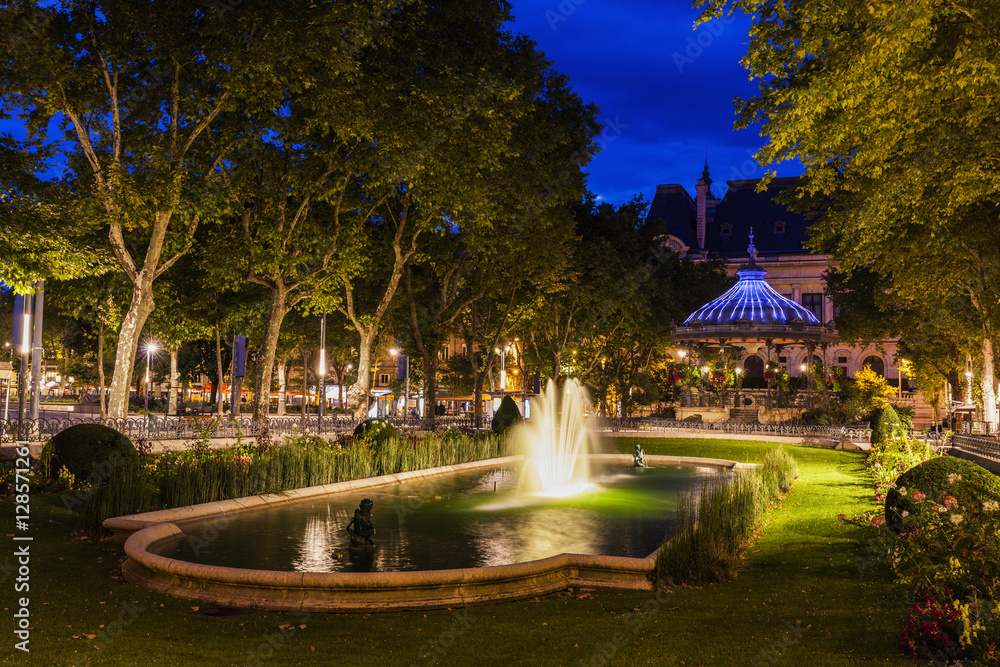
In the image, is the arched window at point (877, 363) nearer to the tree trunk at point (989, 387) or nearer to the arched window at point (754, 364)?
the arched window at point (754, 364)

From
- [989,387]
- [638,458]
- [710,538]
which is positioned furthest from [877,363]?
[710,538]

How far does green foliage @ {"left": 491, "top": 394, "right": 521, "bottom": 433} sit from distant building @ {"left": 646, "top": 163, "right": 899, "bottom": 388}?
201 ft

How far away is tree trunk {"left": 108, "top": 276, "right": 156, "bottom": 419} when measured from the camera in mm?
21969

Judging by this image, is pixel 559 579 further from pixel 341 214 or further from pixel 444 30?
pixel 341 214

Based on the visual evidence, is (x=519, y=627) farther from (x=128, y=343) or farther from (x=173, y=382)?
(x=173, y=382)

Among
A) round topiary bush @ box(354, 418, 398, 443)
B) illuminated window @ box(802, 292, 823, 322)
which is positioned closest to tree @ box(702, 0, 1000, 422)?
round topiary bush @ box(354, 418, 398, 443)

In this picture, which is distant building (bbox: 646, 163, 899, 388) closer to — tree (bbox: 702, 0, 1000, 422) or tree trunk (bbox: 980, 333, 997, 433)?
tree trunk (bbox: 980, 333, 997, 433)

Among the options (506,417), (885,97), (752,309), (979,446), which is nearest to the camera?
(885,97)

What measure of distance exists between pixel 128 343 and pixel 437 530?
1314cm

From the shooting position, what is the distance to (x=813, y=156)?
18.5 m

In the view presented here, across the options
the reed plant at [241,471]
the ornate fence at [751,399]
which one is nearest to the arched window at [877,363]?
the ornate fence at [751,399]

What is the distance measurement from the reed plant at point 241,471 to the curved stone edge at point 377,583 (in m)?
3.25

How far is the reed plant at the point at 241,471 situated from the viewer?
13.3 meters

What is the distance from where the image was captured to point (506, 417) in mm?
33094
